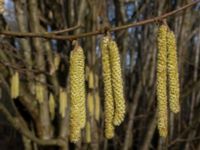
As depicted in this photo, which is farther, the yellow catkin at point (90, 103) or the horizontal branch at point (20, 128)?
the yellow catkin at point (90, 103)

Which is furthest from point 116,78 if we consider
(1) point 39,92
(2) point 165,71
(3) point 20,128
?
(1) point 39,92

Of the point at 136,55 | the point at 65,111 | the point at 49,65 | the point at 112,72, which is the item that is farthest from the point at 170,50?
the point at 136,55

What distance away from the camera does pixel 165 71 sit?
98 centimetres

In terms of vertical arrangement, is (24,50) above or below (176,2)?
below

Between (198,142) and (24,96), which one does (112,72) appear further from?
(198,142)

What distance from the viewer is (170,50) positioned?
0.98 metres

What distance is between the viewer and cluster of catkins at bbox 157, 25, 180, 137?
97cm

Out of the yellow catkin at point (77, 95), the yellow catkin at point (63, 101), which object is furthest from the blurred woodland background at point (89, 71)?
the yellow catkin at point (77, 95)

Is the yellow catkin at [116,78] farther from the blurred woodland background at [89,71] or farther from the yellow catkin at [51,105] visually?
the yellow catkin at [51,105]

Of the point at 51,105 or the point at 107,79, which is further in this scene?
the point at 51,105

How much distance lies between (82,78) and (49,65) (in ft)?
5.64

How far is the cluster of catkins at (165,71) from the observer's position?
3.19ft

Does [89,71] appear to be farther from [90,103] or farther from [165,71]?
[165,71]

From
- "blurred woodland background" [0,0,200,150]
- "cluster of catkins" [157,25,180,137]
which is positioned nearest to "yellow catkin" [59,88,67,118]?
"blurred woodland background" [0,0,200,150]
